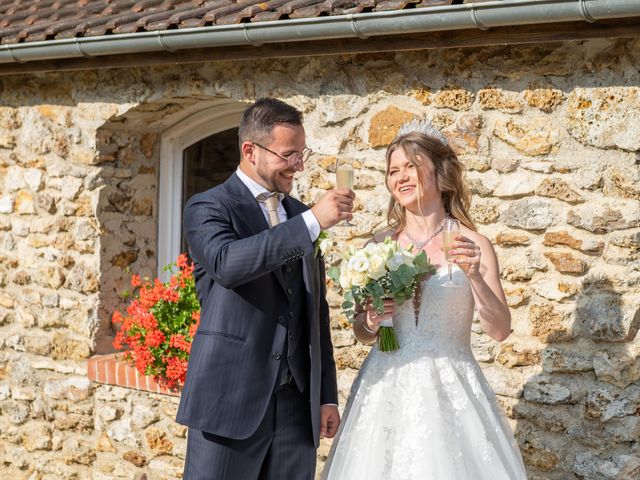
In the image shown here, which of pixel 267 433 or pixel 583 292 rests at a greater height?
pixel 583 292

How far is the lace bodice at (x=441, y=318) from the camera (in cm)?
367

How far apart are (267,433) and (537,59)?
7.37ft

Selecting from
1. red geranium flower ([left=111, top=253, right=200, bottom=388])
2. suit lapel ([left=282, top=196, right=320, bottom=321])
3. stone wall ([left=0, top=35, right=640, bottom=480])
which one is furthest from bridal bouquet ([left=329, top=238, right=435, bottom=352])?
red geranium flower ([left=111, top=253, right=200, bottom=388])

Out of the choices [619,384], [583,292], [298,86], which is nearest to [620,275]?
[583,292]

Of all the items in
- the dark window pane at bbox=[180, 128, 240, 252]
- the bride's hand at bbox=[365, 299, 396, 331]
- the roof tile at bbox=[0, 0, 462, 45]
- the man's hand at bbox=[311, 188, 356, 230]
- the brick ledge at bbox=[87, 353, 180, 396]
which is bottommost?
the brick ledge at bbox=[87, 353, 180, 396]

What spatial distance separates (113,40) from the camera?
544 centimetres

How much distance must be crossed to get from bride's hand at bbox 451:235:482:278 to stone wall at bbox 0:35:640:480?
1214 mm

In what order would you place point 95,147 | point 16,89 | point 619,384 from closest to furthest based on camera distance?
point 619,384 < point 95,147 < point 16,89

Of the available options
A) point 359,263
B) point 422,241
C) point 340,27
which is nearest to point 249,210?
point 359,263

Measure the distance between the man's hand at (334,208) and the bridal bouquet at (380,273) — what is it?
9.7 inches

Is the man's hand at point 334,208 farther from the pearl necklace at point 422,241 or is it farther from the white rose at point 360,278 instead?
the pearl necklace at point 422,241

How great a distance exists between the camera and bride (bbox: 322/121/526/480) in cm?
346

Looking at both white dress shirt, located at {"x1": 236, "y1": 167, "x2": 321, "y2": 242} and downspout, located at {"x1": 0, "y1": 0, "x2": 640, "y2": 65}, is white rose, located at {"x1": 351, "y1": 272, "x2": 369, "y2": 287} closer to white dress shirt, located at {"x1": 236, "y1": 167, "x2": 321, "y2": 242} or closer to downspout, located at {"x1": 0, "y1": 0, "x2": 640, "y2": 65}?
white dress shirt, located at {"x1": 236, "y1": 167, "x2": 321, "y2": 242}

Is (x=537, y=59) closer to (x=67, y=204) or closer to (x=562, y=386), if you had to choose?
(x=562, y=386)
